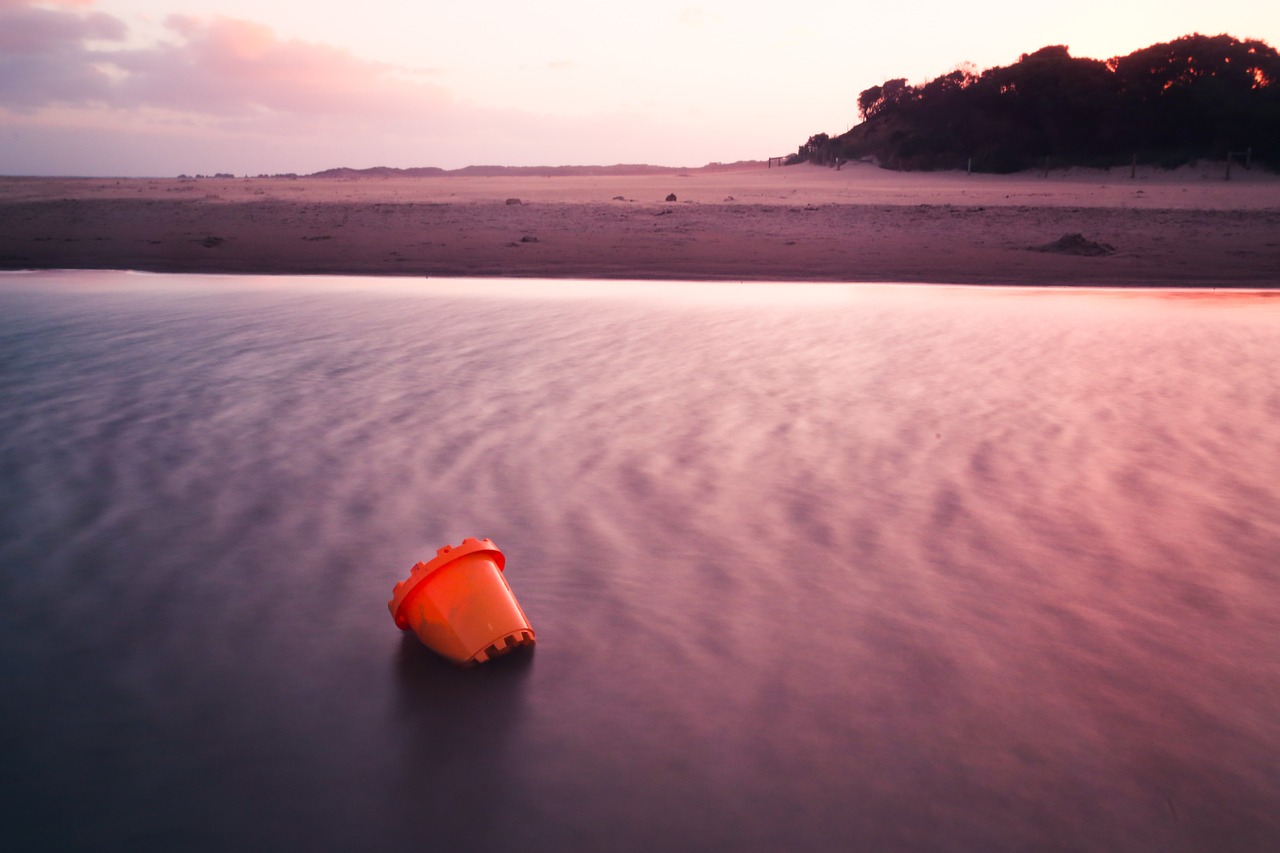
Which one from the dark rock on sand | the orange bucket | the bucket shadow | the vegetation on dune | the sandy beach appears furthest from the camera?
the vegetation on dune

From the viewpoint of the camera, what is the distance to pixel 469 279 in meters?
12.5

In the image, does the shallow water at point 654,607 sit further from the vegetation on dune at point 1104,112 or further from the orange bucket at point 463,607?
the vegetation on dune at point 1104,112

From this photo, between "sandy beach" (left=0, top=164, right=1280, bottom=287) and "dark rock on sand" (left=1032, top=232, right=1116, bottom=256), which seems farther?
"dark rock on sand" (left=1032, top=232, right=1116, bottom=256)

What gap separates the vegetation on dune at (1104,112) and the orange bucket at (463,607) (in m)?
38.3

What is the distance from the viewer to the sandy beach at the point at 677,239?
13.1m

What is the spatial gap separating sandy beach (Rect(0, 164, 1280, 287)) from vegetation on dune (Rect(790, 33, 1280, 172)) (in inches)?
556

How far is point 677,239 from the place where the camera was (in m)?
15.6

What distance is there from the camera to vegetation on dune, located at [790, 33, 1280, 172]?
1390 inches

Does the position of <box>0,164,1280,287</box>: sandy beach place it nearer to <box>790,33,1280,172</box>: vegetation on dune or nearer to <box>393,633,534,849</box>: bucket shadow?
<box>393,633,534,849</box>: bucket shadow

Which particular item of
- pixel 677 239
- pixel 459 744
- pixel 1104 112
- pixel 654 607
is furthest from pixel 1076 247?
pixel 1104 112

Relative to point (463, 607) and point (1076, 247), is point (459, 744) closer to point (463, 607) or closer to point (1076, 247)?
point (463, 607)

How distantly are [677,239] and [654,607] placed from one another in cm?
1310

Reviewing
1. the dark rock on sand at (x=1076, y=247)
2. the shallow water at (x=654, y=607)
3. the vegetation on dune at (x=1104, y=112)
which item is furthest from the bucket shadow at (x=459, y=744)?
the vegetation on dune at (x=1104, y=112)

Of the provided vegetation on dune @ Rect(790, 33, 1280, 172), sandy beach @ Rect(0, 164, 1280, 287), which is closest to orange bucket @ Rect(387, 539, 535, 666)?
sandy beach @ Rect(0, 164, 1280, 287)
